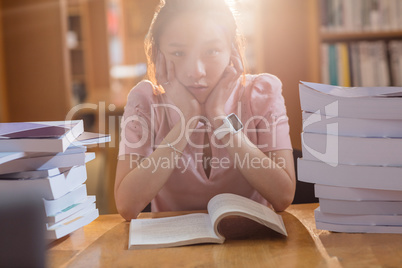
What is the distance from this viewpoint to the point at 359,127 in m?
0.88

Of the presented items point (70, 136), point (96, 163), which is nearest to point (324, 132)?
point (70, 136)

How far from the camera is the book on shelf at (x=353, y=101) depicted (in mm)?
855

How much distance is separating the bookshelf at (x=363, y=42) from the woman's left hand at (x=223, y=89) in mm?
1337

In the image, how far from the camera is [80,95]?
4766 millimetres

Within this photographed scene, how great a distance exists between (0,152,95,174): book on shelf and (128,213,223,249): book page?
19 cm

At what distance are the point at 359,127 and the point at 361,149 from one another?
4cm

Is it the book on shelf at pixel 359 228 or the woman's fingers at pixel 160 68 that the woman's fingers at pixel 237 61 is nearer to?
the woman's fingers at pixel 160 68

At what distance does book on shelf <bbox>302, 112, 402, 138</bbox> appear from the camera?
0.87 meters

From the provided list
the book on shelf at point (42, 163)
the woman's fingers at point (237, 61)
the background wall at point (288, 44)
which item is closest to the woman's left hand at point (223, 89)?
the woman's fingers at point (237, 61)

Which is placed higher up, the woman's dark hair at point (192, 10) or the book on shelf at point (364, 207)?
the woman's dark hair at point (192, 10)

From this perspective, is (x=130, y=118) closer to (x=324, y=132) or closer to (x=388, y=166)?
(x=324, y=132)

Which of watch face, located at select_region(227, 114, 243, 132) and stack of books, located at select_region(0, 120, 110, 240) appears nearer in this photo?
stack of books, located at select_region(0, 120, 110, 240)

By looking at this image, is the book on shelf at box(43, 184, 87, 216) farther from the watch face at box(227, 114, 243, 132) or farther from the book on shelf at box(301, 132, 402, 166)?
the book on shelf at box(301, 132, 402, 166)

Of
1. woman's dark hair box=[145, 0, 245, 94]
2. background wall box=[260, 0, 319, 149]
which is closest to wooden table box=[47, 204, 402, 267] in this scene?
woman's dark hair box=[145, 0, 245, 94]
